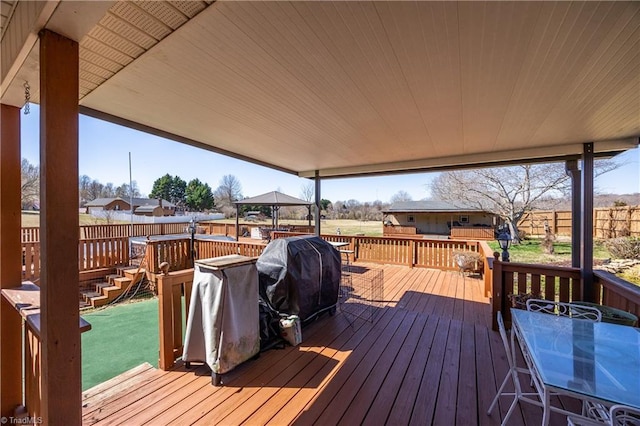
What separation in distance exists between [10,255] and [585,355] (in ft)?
14.4

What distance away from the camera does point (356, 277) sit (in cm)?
637

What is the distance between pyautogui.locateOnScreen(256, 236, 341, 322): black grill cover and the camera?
3.27 meters

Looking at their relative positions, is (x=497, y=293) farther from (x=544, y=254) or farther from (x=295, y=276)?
(x=544, y=254)

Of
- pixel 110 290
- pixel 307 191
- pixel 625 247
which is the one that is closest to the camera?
pixel 110 290

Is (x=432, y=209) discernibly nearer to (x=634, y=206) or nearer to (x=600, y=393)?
(x=634, y=206)

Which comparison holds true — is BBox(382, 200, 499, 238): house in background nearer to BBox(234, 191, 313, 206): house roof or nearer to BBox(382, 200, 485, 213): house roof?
BBox(382, 200, 485, 213): house roof

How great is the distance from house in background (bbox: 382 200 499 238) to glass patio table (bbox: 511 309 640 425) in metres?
16.1

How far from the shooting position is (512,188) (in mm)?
13414

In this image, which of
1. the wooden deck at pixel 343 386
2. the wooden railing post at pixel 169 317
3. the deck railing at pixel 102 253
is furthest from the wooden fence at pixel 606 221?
the deck railing at pixel 102 253

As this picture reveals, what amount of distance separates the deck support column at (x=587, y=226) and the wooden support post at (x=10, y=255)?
602 centimetres

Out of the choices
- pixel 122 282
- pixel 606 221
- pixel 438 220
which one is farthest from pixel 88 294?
pixel 438 220

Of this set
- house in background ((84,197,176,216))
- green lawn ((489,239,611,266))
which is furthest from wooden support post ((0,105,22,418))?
house in background ((84,197,176,216))

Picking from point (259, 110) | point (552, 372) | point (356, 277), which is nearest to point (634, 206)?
point (356, 277)

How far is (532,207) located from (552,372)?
612 inches
